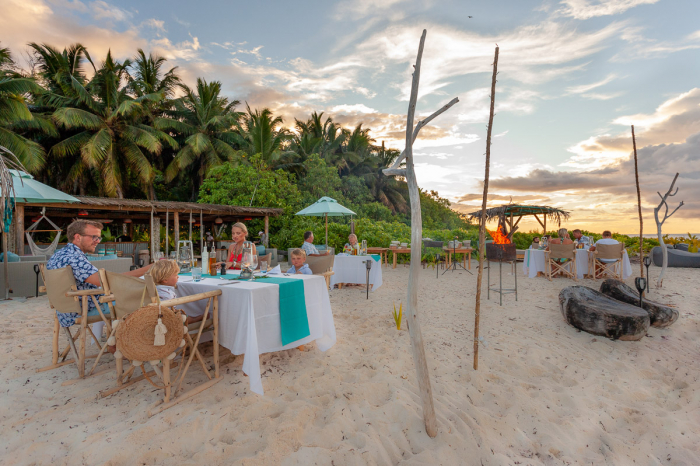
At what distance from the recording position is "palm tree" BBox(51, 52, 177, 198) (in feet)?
52.9

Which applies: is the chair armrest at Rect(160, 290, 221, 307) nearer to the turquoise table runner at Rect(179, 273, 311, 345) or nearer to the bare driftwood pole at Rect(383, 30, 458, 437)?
→ the turquoise table runner at Rect(179, 273, 311, 345)

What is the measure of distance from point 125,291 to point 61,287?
92 centimetres

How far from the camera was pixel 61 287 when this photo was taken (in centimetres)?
299

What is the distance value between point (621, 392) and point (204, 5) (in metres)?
10.9

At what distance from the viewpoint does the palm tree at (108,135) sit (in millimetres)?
16125

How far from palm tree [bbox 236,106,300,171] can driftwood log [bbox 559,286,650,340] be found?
16587 mm

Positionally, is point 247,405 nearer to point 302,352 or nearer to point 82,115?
point 302,352

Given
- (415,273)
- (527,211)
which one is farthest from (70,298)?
(527,211)

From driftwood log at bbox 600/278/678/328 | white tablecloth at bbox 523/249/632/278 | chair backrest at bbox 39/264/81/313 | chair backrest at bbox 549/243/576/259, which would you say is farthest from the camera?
white tablecloth at bbox 523/249/632/278

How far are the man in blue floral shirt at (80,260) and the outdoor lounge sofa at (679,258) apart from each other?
560 inches

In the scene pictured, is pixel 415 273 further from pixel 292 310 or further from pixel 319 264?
pixel 319 264

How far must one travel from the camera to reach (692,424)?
251cm

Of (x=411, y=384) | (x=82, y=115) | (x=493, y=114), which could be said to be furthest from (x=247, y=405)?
(x=82, y=115)

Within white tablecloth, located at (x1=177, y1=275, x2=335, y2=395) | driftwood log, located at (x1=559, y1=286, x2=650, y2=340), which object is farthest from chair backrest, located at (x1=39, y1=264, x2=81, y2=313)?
driftwood log, located at (x1=559, y1=286, x2=650, y2=340)
